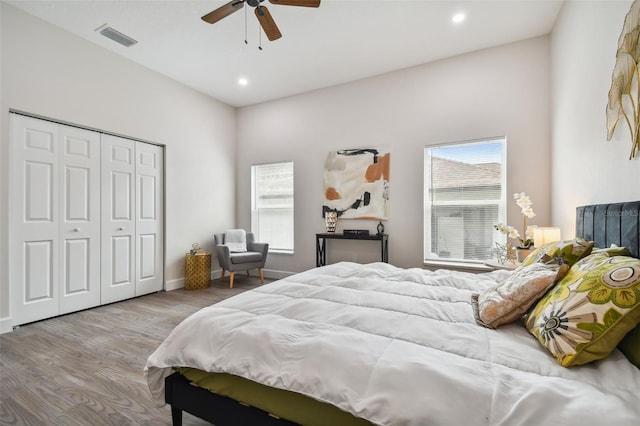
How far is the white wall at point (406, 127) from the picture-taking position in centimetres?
345

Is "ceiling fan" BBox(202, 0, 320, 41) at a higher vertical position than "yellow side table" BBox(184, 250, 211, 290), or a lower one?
higher

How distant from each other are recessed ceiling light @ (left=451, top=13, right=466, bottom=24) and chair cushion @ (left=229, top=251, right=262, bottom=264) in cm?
394

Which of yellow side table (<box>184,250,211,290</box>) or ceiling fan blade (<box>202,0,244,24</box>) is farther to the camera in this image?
yellow side table (<box>184,250,211,290</box>)

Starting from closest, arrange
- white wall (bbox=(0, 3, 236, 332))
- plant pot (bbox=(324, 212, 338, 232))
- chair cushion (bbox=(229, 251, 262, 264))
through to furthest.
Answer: white wall (bbox=(0, 3, 236, 332)), chair cushion (bbox=(229, 251, 262, 264)), plant pot (bbox=(324, 212, 338, 232))

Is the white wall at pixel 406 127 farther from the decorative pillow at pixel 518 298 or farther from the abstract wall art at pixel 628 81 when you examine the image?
the decorative pillow at pixel 518 298

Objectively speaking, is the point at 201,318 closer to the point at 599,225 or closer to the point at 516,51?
the point at 599,225

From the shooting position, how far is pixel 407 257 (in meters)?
4.12

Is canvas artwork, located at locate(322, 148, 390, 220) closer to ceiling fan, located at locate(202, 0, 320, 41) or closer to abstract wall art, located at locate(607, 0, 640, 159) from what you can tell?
ceiling fan, located at locate(202, 0, 320, 41)

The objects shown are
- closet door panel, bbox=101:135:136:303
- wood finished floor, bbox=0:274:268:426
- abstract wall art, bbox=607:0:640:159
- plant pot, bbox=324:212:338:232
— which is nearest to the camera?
abstract wall art, bbox=607:0:640:159

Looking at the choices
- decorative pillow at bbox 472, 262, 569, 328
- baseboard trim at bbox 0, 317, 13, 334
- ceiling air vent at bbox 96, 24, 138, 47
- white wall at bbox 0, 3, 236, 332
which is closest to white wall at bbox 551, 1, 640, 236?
decorative pillow at bbox 472, 262, 569, 328

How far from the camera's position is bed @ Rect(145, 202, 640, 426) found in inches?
31.8

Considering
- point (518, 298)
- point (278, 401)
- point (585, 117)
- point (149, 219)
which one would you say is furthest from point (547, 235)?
point (149, 219)

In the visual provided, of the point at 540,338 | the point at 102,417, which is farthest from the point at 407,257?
the point at 102,417

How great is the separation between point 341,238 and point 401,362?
3.38m
